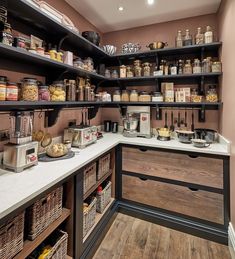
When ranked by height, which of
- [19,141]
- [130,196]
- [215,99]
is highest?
[215,99]

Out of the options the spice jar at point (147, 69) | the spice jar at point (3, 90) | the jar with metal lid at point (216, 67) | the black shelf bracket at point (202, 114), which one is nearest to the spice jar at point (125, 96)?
the spice jar at point (147, 69)

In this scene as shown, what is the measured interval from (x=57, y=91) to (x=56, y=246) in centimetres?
119

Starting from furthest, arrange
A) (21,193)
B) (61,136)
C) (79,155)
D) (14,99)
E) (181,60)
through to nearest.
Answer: (181,60), (61,136), (79,155), (14,99), (21,193)

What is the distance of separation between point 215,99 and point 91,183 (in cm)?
166

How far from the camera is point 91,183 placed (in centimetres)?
167

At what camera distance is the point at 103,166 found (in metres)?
1.93

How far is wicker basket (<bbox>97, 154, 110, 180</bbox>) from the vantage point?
6.07 ft

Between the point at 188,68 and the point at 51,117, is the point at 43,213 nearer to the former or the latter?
the point at 51,117

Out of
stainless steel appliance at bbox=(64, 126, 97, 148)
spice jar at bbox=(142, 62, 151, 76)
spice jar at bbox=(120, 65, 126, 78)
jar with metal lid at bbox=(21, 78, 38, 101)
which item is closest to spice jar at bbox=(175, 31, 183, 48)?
spice jar at bbox=(142, 62, 151, 76)

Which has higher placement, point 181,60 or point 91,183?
point 181,60

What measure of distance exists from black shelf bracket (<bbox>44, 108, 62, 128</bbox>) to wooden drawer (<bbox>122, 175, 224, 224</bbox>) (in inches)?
40.6

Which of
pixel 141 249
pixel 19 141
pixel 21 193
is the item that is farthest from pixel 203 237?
pixel 19 141

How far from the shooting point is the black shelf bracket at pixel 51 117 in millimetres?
1745

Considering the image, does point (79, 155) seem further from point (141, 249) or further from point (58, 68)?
point (141, 249)
